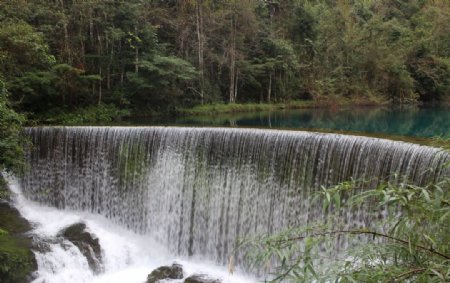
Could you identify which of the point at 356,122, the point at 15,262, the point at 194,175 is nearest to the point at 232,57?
the point at 356,122

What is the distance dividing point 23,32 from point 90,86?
546cm

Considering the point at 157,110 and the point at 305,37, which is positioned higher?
the point at 305,37

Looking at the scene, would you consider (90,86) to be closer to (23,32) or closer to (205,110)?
(205,110)

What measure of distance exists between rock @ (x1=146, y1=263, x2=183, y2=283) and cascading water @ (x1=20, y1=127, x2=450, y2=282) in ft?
2.44

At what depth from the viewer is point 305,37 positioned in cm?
2255

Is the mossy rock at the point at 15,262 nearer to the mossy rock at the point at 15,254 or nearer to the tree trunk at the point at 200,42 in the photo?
the mossy rock at the point at 15,254

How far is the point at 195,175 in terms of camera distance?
878cm

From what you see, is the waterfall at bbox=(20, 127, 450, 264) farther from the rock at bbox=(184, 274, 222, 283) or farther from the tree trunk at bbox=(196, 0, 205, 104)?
the tree trunk at bbox=(196, 0, 205, 104)

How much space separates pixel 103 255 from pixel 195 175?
2.41 metres

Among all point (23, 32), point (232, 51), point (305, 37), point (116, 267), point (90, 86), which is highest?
point (305, 37)

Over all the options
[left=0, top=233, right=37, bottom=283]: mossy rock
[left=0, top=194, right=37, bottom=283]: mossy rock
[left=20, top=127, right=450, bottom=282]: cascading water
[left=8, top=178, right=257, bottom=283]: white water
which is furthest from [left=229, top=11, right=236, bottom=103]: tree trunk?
[left=0, top=233, right=37, bottom=283]: mossy rock

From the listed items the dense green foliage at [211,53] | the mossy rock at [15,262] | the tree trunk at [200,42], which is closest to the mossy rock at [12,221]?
the mossy rock at [15,262]

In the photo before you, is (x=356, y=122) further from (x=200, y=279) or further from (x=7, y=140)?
(x=7, y=140)

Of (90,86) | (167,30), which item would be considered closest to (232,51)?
(167,30)
